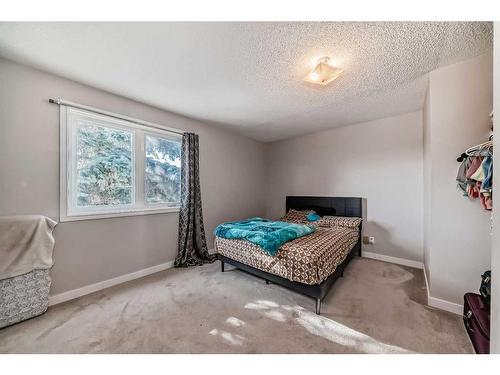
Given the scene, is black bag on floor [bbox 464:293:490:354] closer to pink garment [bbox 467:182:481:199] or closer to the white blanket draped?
pink garment [bbox 467:182:481:199]

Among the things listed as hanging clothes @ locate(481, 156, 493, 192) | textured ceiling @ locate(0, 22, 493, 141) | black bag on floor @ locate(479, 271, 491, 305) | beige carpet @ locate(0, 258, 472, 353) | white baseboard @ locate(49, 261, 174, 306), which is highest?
textured ceiling @ locate(0, 22, 493, 141)

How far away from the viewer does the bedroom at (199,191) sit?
4.94 feet

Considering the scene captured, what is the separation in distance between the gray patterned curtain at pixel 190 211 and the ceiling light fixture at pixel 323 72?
1.97 metres

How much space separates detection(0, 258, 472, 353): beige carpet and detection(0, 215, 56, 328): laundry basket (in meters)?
0.12

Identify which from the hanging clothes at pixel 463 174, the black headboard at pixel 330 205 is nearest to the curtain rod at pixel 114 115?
the black headboard at pixel 330 205

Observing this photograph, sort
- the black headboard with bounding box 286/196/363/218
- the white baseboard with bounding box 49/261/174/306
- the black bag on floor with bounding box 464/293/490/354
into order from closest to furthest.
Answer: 1. the black bag on floor with bounding box 464/293/490/354
2. the white baseboard with bounding box 49/261/174/306
3. the black headboard with bounding box 286/196/363/218

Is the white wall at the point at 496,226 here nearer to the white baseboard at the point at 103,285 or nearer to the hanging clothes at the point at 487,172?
the hanging clothes at the point at 487,172

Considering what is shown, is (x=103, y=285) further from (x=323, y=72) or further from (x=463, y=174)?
(x=463, y=174)

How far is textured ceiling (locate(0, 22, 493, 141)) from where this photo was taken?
4.72 ft

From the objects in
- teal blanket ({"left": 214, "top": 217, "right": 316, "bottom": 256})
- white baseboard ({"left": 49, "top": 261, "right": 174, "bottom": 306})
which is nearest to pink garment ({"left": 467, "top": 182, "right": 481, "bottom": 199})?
teal blanket ({"left": 214, "top": 217, "right": 316, "bottom": 256})
